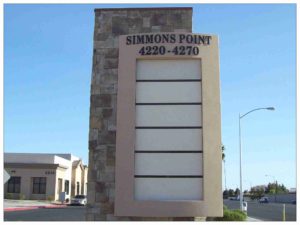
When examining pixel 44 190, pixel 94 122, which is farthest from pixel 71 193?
pixel 94 122

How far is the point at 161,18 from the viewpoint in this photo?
1321 centimetres

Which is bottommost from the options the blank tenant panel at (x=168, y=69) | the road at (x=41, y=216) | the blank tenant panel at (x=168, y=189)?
the road at (x=41, y=216)

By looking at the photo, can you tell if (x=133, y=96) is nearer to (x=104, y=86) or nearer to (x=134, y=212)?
(x=104, y=86)

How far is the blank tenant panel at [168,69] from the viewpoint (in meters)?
12.7

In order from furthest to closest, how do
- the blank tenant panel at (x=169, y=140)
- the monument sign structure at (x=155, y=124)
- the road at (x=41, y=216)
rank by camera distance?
the road at (x=41, y=216) → the blank tenant panel at (x=169, y=140) → the monument sign structure at (x=155, y=124)

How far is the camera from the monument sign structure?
39.4 feet

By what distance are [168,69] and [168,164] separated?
2.67 meters

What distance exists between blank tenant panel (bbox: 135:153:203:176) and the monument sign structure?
27 millimetres

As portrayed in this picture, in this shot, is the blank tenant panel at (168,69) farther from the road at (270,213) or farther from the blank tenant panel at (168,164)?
the road at (270,213)

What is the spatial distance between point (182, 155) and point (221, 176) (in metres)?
1.18

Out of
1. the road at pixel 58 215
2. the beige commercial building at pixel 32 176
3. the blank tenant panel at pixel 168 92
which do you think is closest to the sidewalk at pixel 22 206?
the road at pixel 58 215

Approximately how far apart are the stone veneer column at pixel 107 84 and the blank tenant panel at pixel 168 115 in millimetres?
845

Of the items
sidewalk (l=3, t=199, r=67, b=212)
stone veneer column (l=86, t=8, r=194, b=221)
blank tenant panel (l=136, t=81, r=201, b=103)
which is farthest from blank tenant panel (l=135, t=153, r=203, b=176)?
sidewalk (l=3, t=199, r=67, b=212)

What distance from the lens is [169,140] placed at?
1227cm
